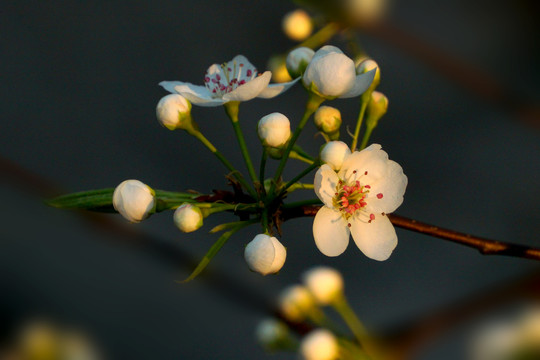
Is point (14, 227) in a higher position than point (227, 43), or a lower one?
lower

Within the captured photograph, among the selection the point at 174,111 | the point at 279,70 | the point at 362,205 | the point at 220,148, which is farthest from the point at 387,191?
the point at 220,148

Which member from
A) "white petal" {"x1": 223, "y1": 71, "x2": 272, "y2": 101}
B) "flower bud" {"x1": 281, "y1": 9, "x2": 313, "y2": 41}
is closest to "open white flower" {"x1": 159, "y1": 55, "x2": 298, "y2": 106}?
"white petal" {"x1": 223, "y1": 71, "x2": 272, "y2": 101}

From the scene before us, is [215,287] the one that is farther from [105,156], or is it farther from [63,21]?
[63,21]

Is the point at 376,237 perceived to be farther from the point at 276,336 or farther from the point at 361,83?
the point at 276,336

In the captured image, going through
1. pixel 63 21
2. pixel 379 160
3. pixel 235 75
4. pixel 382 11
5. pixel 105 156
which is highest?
pixel 382 11

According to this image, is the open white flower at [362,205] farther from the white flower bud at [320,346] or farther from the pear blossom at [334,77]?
the white flower bud at [320,346]

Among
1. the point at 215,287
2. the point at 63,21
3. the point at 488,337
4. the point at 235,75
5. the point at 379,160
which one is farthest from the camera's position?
the point at 215,287

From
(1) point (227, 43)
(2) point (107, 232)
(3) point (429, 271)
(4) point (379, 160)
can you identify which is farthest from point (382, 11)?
(4) point (379, 160)

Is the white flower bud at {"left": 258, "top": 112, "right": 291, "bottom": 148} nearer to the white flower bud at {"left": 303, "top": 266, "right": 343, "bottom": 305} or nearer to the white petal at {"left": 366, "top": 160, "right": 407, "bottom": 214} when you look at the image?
the white petal at {"left": 366, "top": 160, "right": 407, "bottom": 214}
